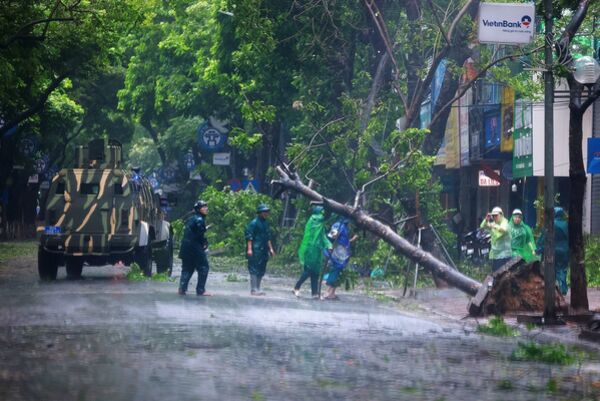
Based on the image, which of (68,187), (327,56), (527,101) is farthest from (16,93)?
(527,101)

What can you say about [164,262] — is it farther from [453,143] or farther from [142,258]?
[453,143]

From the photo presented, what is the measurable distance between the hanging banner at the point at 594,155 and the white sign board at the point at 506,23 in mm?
1935

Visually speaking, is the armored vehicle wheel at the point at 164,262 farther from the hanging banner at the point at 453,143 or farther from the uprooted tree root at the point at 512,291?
the hanging banner at the point at 453,143

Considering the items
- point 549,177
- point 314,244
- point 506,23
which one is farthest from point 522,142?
point 549,177

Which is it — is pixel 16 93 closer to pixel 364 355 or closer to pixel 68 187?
pixel 68 187

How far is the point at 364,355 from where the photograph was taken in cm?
1354

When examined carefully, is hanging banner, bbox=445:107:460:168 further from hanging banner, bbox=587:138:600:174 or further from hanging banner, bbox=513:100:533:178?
hanging banner, bbox=587:138:600:174

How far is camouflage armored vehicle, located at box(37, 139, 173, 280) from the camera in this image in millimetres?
27125

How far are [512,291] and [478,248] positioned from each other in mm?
18093

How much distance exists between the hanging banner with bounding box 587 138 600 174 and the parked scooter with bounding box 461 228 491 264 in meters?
18.5

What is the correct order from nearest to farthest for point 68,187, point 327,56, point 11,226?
point 68,187
point 327,56
point 11,226

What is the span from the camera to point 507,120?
41969 mm

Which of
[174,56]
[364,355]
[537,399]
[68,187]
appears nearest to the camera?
[537,399]

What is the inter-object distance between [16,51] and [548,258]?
15088 mm
